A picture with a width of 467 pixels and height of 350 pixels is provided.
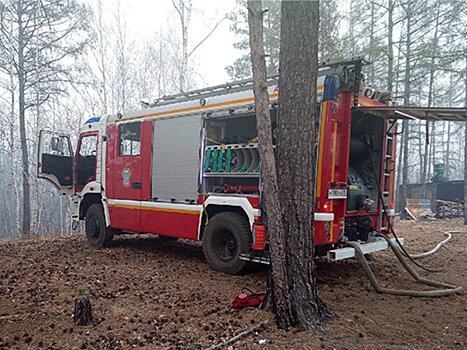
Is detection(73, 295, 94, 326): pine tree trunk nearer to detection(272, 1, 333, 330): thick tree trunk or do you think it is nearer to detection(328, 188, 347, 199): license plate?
detection(272, 1, 333, 330): thick tree trunk

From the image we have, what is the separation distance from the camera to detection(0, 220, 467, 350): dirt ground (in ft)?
10.9

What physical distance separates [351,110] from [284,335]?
312cm

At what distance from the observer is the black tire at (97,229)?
7.99 m

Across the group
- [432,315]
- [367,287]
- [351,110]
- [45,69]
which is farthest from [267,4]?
[432,315]

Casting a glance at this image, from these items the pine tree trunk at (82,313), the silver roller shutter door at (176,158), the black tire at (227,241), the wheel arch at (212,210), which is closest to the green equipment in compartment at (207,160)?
the silver roller shutter door at (176,158)

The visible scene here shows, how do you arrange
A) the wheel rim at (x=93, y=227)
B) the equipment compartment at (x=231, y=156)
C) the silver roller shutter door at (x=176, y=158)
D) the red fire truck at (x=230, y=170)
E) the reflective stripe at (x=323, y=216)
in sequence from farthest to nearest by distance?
the wheel rim at (x=93, y=227) < the silver roller shutter door at (x=176, y=158) < the equipment compartment at (x=231, y=156) < the red fire truck at (x=230, y=170) < the reflective stripe at (x=323, y=216)

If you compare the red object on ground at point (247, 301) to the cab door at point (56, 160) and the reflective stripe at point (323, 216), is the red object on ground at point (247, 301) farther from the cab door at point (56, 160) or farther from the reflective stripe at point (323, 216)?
the cab door at point (56, 160)

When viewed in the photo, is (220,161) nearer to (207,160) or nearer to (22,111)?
(207,160)

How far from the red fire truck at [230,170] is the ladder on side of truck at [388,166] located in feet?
0.05

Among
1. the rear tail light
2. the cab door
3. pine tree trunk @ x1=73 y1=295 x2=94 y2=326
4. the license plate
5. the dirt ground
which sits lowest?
the dirt ground

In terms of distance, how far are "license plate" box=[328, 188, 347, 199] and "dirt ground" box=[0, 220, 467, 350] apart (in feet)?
3.95

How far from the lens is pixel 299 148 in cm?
367

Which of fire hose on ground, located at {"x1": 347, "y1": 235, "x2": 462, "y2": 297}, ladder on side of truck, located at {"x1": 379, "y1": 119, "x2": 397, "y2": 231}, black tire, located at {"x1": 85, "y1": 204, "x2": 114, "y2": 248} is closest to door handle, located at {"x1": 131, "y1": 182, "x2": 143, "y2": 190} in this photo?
black tire, located at {"x1": 85, "y1": 204, "x2": 114, "y2": 248}

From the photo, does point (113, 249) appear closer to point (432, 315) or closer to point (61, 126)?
point (432, 315)
